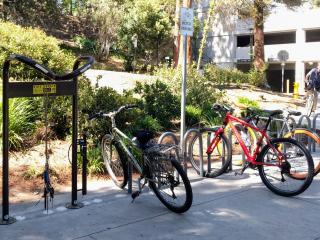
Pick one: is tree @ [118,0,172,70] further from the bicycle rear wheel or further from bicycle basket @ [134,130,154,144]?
the bicycle rear wheel

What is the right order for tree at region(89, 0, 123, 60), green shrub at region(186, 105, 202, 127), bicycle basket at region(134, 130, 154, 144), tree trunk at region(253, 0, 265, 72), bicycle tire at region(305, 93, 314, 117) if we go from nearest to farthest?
bicycle basket at region(134, 130, 154, 144) → green shrub at region(186, 105, 202, 127) → bicycle tire at region(305, 93, 314, 117) → tree trunk at region(253, 0, 265, 72) → tree at region(89, 0, 123, 60)

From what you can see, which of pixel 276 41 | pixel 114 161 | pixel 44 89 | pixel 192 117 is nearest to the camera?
pixel 44 89

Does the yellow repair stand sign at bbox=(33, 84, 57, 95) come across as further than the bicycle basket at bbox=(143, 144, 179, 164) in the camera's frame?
No

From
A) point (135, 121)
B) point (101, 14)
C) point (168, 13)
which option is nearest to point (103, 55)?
point (101, 14)

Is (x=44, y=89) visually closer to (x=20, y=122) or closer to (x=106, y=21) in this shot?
(x=20, y=122)

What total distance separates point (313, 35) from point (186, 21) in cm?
3254

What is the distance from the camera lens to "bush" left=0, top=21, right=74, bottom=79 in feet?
28.3

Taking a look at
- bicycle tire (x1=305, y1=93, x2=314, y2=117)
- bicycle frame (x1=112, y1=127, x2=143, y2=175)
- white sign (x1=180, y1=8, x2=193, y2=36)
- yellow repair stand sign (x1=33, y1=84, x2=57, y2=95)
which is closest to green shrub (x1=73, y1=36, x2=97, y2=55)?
bicycle tire (x1=305, y1=93, x2=314, y2=117)

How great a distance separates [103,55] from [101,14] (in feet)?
10.1

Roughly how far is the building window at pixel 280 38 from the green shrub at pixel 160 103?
29782mm

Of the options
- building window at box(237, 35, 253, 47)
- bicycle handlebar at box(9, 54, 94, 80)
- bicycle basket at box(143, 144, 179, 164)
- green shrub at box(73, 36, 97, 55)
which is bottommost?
bicycle basket at box(143, 144, 179, 164)

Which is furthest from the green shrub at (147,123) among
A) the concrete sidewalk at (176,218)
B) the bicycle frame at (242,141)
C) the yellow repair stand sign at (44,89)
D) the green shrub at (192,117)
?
the yellow repair stand sign at (44,89)

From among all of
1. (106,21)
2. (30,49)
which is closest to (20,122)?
(30,49)

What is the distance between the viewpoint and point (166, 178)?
4.81 m
